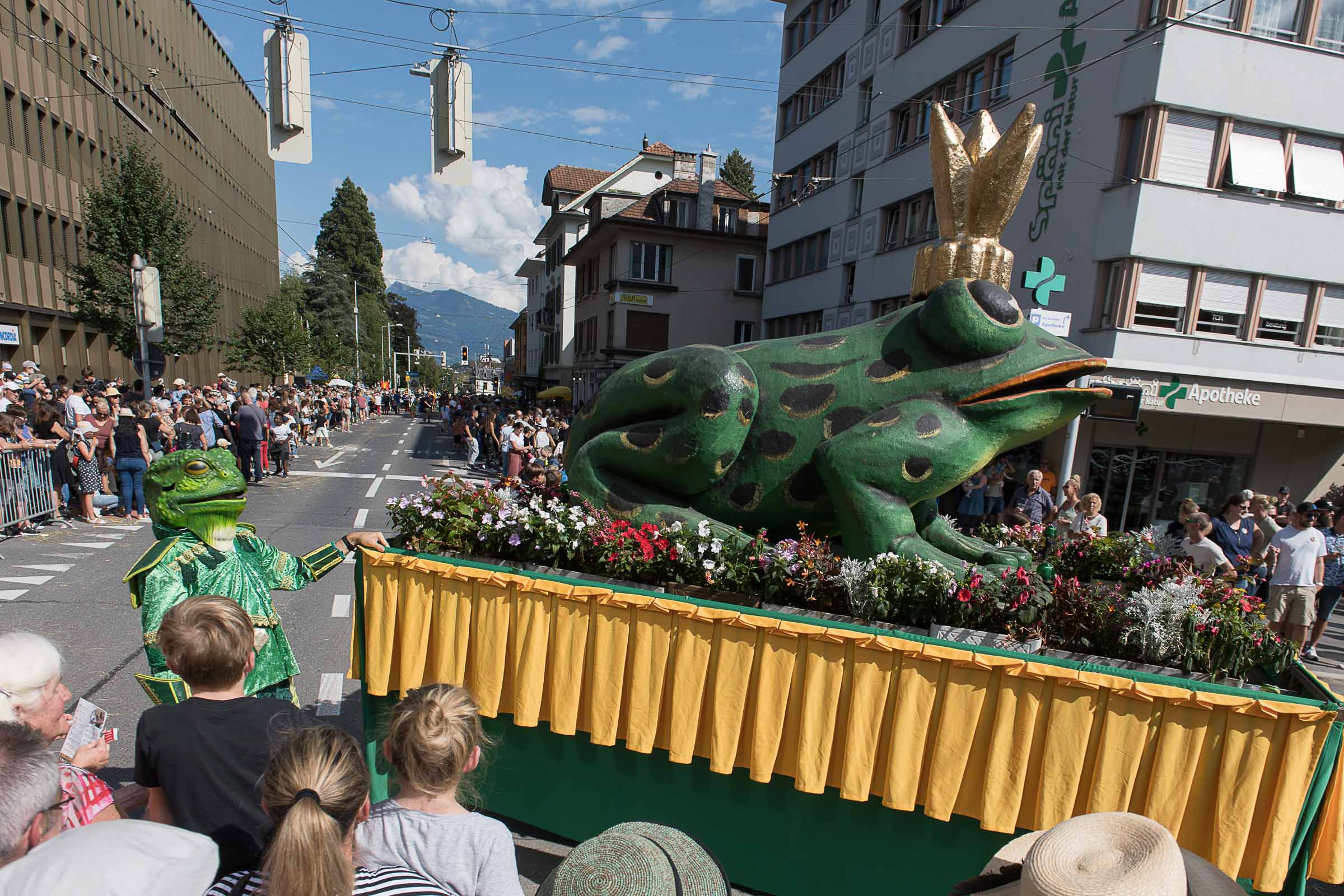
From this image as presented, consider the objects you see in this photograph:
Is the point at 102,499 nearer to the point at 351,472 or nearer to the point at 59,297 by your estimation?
the point at 351,472

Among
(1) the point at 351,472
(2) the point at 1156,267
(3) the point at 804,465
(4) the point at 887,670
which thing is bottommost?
(1) the point at 351,472

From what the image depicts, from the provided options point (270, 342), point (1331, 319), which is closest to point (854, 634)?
point (1331, 319)

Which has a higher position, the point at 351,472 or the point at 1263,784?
the point at 1263,784

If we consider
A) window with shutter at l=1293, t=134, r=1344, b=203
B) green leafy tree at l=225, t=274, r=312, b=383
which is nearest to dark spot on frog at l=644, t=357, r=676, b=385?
window with shutter at l=1293, t=134, r=1344, b=203

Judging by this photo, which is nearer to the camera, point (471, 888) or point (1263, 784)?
point (471, 888)

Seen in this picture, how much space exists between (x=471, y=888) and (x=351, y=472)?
1402 centimetres

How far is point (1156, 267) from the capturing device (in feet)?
36.2

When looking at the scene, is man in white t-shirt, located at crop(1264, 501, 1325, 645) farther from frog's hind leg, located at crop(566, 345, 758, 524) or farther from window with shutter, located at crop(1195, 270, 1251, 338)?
window with shutter, located at crop(1195, 270, 1251, 338)

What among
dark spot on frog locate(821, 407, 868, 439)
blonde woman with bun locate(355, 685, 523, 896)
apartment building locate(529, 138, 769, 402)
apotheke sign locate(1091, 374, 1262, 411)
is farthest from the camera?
apartment building locate(529, 138, 769, 402)

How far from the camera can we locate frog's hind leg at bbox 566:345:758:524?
145 inches

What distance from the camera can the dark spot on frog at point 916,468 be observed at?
11.2ft

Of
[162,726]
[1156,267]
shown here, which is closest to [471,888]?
[162,726]

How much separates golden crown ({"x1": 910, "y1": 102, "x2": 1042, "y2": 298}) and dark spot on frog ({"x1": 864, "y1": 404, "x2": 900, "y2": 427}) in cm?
81

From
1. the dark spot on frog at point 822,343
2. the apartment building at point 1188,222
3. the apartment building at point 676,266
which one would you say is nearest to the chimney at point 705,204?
the apartment building at point 676,266
